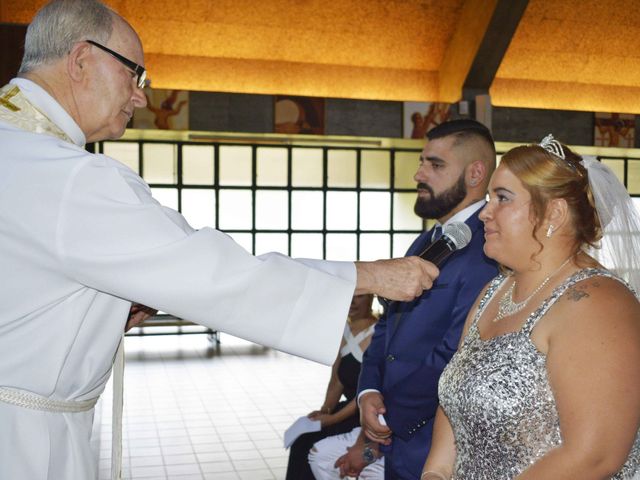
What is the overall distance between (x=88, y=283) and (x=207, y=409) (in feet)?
22.5

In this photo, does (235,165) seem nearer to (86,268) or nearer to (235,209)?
(235,209)

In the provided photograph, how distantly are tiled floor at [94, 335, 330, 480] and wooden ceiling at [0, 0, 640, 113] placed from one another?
15.0ft

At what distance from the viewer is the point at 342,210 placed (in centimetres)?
1472

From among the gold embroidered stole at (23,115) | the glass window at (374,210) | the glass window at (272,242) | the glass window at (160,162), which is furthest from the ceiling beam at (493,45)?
the gold embroidered stole at (23,115)

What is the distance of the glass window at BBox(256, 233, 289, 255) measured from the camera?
46.9 ft

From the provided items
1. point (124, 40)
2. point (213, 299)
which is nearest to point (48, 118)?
point (124, 40)

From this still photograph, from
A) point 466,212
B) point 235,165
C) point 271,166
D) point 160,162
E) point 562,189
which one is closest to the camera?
point 562,189

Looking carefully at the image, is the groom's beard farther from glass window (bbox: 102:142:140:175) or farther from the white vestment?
glass window (bbox: 102:142:140:175)

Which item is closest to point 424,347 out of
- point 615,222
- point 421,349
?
point 421,349

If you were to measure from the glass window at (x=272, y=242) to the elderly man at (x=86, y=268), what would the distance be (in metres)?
12.1

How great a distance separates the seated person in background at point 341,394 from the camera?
15.5ft

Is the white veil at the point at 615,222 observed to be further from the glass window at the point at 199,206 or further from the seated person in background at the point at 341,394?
the glass window at the point at 199,206

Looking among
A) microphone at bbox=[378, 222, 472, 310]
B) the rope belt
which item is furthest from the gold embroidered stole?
microphone at bbox=[378, 222, 472, 310]

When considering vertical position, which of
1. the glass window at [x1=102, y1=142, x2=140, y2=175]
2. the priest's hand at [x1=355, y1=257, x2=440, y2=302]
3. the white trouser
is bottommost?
the white trouser
